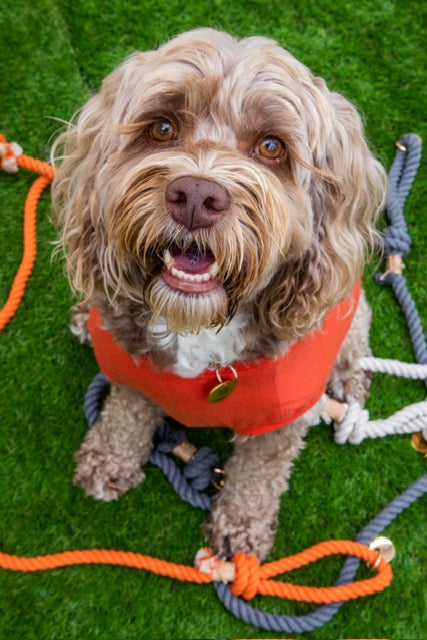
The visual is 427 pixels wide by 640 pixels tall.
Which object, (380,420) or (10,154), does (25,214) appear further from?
(380,420)

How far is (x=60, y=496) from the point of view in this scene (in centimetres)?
295

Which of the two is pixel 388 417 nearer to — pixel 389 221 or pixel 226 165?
pixel 389 221

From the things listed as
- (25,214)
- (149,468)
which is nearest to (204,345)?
(149,468)

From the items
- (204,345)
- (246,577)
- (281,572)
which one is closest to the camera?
(204,345)

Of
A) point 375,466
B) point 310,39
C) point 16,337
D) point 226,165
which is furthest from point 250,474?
point 310,39

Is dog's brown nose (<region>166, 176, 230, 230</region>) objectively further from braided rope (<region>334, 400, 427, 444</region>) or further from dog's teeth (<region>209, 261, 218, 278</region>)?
braided rope (<region>334, 400, 427, 444</region>)

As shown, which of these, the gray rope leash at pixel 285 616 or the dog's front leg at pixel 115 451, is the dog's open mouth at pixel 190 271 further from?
the gray rope leash at pixel 285 616

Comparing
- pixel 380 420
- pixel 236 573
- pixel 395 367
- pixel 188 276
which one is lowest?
pixel 236 573

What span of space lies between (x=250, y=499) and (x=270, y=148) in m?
1.50

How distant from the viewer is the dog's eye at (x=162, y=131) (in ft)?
6.28

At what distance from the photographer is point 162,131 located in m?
1.92

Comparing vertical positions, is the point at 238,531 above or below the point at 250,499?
below

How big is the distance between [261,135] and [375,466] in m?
1.77

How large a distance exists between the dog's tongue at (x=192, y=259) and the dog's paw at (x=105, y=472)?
1.31 metres
